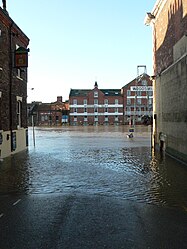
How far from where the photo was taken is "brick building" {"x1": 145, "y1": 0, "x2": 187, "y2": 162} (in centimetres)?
1384

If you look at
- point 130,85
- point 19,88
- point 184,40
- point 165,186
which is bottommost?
point 165,186

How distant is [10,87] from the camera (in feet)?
55.5

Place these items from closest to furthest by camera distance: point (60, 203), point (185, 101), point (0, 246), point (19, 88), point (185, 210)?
point (0, 246) → point (185, 210) → point (60, 203) → point (185, 101) → point (19, 88)

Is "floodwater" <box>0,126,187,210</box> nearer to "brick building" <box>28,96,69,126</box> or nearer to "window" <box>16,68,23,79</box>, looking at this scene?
"window" <box>16,68,23,79</box>

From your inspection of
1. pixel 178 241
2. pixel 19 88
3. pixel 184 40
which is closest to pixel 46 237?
pixel 178 241

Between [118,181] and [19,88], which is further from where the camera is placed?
[19,88]

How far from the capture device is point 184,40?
13430 mm

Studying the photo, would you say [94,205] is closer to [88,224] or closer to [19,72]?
[88,224]

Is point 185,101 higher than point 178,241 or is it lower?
higher

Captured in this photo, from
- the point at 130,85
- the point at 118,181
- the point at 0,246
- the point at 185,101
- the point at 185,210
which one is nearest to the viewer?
the point at 0,246

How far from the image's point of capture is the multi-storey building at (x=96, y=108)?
294 ft

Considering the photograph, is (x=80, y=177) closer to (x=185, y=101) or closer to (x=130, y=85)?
(x=185, y=101)

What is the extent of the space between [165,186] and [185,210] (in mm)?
2430

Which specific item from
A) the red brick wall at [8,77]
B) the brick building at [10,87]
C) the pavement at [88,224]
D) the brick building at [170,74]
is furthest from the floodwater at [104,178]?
the red brick wall at [8,77]
